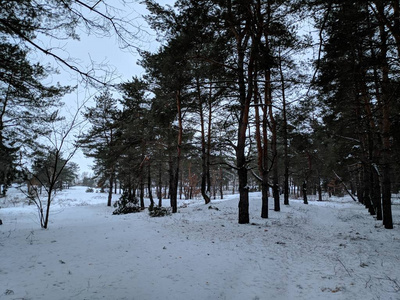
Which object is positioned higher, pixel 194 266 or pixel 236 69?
pixel 236 69

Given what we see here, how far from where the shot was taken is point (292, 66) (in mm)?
10008

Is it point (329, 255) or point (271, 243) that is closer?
point (329, 255)

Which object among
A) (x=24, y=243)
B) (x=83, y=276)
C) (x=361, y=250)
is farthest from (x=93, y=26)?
(x=361, y=250)

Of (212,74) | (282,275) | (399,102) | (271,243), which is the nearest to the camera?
(282,275)

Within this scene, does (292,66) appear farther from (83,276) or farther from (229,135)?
(83,276)

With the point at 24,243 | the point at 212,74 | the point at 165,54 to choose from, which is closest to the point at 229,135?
the point at 212,74

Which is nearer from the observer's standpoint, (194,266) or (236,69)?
(194,266)

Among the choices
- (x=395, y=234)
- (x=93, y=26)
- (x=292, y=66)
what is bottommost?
(x=395, y=234)

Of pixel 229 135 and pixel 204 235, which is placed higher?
pixel 229 135

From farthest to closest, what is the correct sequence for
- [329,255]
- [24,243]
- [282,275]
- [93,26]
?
[24,243] → [329,255] → [282,275] → [93,26]

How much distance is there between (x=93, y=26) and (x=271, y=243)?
21.1ft

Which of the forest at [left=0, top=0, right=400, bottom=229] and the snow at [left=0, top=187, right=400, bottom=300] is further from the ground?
the forest at [left=0, top=0, right=400, bottom=229]

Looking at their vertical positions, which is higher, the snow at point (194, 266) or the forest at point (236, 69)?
the forest at point (236, 69)

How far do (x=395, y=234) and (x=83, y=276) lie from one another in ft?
31.8
